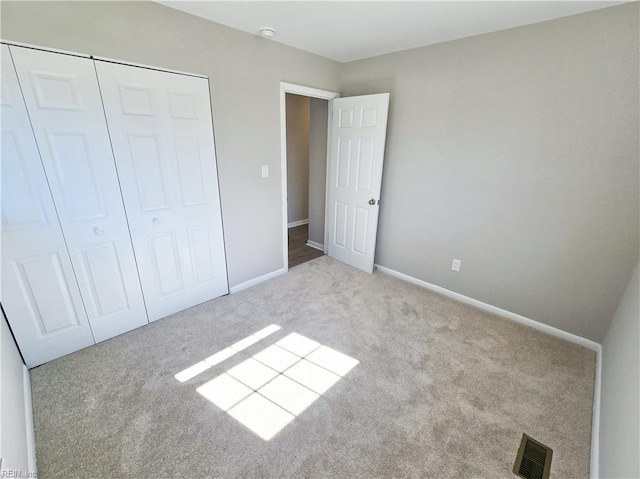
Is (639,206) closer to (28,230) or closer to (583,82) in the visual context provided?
(583,82)

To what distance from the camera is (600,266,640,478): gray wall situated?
43.4 inches

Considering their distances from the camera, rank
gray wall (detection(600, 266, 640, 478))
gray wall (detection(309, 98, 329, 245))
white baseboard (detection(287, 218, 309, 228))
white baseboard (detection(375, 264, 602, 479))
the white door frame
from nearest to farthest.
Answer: gray wall (detection(600, 266, 640, 478)) < white baseboard (detection(375, 264, 602, 479)) < the white door frame < gray wall (detection(309, 98, 329, 245)) < white baseboard (detection(287, 218, 309, 228))

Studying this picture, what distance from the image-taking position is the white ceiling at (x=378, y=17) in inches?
73.4

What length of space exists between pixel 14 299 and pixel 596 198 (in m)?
4.01

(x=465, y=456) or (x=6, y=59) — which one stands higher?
(x=6, y=59)

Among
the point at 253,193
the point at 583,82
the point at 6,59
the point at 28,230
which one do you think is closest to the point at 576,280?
the point at 583,82

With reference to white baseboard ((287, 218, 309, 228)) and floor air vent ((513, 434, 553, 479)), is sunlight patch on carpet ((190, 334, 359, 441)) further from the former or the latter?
white baseboard ((287, 218, 309, 228))

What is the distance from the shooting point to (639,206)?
1.91m

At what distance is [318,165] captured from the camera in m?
3.87

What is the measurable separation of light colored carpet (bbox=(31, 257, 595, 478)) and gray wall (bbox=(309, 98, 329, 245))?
69.3 inches

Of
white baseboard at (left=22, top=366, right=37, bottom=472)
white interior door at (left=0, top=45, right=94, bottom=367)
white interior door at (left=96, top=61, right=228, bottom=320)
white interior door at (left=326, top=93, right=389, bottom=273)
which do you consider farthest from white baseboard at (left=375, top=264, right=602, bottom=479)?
white interior door at (left=0, top=45, right=94, bottom=367)

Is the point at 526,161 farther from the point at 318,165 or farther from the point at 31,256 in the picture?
the point at 31,256

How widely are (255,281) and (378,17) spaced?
263 cm

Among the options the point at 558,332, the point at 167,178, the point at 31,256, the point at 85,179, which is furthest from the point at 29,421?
the point at 558,332
